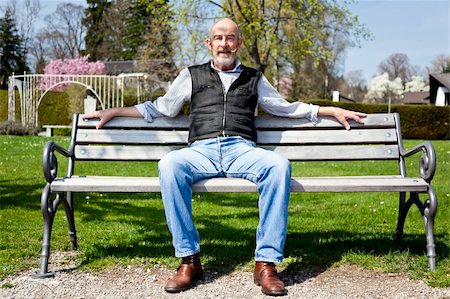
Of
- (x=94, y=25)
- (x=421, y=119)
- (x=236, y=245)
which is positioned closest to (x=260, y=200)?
(x=236, y=245)

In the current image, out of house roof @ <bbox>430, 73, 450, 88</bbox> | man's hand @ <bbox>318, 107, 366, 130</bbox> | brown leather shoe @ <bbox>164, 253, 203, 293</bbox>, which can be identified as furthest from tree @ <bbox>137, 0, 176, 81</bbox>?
brown leather shoe @ <bbox>164, 253, 203, 293</bbox>

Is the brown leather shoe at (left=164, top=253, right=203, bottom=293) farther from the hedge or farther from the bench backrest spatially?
the hedge

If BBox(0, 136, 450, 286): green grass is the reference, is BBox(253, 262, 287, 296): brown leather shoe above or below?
above

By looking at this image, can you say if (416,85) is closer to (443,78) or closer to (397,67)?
(397,67)

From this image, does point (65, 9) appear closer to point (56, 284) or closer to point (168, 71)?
point (168, 71)

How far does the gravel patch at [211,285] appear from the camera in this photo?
3160mm

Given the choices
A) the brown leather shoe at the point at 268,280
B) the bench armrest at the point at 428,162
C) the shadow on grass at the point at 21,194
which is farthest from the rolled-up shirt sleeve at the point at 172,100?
the shadow on grass at the point at 21,194

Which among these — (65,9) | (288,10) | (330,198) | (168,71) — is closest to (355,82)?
(65,9)

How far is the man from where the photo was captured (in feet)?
10.9

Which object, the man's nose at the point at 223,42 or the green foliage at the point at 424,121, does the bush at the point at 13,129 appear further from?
the man's nose at the point at 223,42

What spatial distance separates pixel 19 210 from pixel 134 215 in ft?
3.86

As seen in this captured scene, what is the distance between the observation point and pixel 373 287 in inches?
130

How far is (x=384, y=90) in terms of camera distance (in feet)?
237

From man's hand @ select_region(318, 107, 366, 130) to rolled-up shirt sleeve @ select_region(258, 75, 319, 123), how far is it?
6 centimetres
